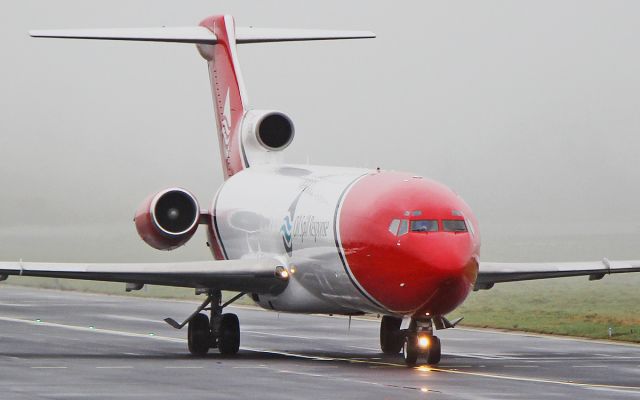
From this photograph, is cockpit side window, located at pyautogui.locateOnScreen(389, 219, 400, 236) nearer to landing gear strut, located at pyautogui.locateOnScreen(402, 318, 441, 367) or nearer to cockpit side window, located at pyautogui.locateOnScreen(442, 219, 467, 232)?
cockpit side window, located at pyautogui.locateOnScreen(442, 219, 467, 232)

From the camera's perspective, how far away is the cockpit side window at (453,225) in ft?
85.8

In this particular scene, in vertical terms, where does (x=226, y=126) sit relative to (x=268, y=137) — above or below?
above

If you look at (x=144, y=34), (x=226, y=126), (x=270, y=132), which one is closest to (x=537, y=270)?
(x=270, y=132)

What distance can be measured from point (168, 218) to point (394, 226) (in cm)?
822

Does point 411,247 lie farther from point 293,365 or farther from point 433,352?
point 293,365

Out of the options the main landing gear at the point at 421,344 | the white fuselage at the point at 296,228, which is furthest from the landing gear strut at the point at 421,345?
the white fuselage at the point at 296,228

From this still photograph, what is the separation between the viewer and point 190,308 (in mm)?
53812

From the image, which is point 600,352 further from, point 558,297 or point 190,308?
point 190,308

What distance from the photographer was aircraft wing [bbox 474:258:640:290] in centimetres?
3028

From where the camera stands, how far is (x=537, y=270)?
30906 millimetres

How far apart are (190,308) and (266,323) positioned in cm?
945

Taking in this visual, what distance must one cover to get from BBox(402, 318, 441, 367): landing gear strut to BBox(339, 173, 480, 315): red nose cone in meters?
0.41

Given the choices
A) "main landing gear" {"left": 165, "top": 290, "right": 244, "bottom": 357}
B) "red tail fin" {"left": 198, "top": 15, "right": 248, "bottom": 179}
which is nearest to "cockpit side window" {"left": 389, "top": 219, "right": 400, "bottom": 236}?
"main landing gear" {"left": 165, "top": 290, "right": 244, "bottom": 357}

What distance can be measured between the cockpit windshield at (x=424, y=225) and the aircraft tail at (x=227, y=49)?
12340 millimetres
